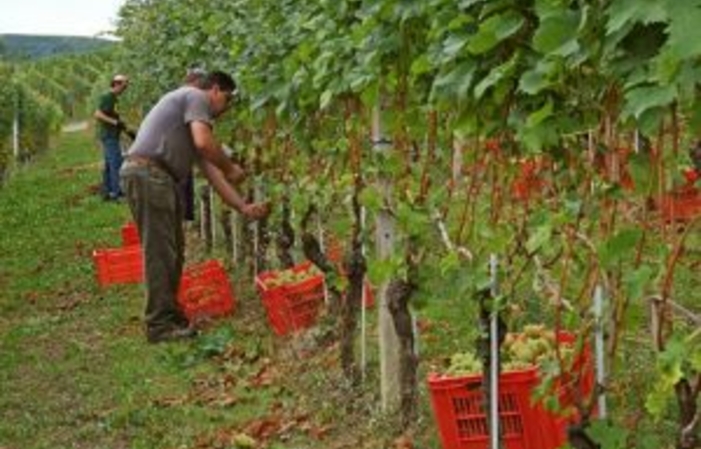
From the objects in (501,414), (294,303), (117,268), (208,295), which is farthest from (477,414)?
(117,268)

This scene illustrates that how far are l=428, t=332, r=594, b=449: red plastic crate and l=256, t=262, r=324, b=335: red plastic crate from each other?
305 centimetres

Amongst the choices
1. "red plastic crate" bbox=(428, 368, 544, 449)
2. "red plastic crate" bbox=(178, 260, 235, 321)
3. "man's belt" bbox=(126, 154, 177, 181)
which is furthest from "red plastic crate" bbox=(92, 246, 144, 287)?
"red plastic crate" bbox=(428, 368, 544, 449)

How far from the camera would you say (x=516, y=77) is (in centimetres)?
325

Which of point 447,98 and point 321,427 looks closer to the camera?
point 447,98

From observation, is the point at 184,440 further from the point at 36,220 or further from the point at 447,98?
the point at 36,220

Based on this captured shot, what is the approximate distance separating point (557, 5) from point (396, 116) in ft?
7.62

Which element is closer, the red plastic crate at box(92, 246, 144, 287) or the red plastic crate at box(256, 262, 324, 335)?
the red plastic crate at box(256, 262, 324, 335)

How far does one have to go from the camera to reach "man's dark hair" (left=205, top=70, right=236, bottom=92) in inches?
319

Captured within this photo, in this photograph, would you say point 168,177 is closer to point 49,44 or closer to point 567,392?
point 567,392

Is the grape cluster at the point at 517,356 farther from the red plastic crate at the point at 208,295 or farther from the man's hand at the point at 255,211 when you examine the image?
the red plastic crate at the point at 208,295

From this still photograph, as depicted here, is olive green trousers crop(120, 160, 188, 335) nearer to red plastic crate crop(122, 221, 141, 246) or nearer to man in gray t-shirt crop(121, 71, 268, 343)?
man in gray t-shirt crop(121, 71, 268, 343)

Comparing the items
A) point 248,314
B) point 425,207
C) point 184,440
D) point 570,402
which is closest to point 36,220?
point 248,314

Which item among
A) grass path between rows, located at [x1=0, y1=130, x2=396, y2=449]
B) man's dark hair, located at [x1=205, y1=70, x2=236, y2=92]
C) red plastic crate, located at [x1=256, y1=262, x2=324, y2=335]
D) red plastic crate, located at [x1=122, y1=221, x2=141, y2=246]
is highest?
man's dark hair, located at [x1=205, y1=70, x2=236, y2=92]

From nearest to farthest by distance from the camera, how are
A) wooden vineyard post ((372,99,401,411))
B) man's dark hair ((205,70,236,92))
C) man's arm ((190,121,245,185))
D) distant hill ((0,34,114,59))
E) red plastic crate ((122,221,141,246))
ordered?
wooden vineyard post ((372,99,401,411)), man's arm ((190,121,245,185)), man's dark hair ((205,70,236,92)), red plastic crate ((122,221,141,246)), distant hill ((0,34,114,59))
